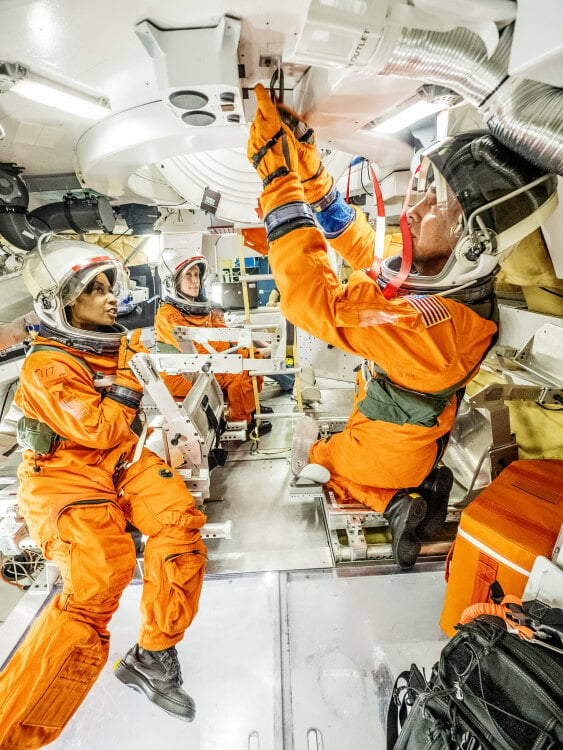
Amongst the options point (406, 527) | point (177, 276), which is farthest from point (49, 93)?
point (406, 527)

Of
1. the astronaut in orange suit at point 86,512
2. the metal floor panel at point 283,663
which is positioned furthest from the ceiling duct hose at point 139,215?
the metal floor panel at point 283,663

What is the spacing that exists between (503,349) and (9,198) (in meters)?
3.43

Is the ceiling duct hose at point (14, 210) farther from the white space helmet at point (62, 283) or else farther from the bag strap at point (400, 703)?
the bag strap at point (400, 703)

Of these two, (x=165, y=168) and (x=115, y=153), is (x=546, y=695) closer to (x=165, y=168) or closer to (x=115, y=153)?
(x=115, y=153)

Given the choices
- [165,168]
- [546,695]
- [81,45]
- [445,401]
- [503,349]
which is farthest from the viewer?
[165,168]

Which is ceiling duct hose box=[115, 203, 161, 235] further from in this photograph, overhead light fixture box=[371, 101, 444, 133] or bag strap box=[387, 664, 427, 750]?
bag strap box=[387, 664, 427, 750]

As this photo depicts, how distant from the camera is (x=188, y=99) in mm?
1333

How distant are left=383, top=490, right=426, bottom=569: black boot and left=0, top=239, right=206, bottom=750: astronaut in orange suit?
126cm

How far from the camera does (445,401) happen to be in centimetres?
191

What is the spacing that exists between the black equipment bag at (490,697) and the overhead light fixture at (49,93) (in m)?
2.69

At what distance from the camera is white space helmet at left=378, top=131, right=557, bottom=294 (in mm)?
1268

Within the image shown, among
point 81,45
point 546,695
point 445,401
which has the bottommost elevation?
point 546,695

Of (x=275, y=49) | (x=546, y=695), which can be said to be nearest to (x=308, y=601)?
(x=546, y=695)

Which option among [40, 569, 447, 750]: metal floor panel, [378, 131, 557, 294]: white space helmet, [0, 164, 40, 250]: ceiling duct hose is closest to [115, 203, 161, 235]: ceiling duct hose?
[0, 164, 40, 250]: ceiling duct hose
